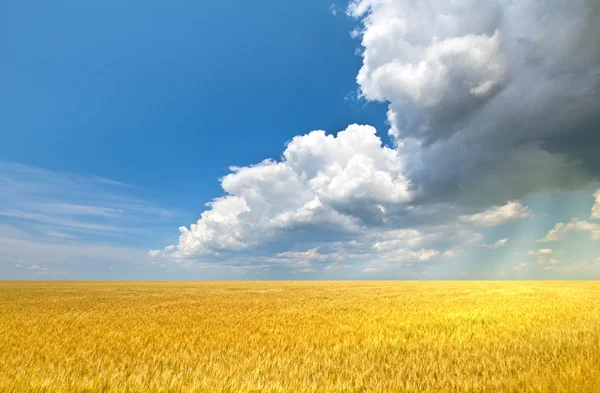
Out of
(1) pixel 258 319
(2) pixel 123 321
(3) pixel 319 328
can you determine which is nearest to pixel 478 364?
(3) pixel 319 328

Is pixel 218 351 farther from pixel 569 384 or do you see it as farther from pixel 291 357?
pixel 569 384

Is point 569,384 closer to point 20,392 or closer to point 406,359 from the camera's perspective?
point 406,359

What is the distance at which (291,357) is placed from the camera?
8586mm

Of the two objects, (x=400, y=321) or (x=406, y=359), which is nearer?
(x=406, y=359)

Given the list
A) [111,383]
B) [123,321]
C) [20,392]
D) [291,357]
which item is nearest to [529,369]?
[291,357]

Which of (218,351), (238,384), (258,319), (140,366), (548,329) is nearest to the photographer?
(238,384)

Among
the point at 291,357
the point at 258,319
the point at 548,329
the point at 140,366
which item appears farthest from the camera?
the point at 258,319

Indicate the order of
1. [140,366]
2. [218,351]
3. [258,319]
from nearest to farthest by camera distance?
[140,366], [218,351], [258,319]

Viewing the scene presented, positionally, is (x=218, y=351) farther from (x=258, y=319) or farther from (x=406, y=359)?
(x=258, y=319)

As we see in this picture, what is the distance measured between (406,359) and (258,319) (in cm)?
888

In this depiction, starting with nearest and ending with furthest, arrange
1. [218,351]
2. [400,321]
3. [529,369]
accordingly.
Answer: [529,369] < [218,351] < [400,321]

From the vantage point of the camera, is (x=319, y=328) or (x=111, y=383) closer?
(x=111, y=383)

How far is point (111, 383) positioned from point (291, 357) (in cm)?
394

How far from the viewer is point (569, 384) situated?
6.11 metres
